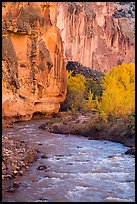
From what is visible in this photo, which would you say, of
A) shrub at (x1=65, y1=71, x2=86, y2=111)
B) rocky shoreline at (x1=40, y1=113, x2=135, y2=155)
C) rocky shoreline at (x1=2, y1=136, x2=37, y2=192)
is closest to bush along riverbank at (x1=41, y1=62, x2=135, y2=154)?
rocky shoreline at (x1=40, y1=113, x2=135, y2=155)

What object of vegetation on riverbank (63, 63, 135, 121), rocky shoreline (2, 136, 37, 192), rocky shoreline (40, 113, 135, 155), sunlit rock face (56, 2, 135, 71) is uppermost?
sunlit rock face (56, 2, 135, 71)

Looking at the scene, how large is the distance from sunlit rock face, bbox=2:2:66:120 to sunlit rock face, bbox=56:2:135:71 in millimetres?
20198

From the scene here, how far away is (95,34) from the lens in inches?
3049

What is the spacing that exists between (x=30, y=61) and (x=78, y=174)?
65.0 ft

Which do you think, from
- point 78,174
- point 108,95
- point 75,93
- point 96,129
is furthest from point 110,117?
point 78,174

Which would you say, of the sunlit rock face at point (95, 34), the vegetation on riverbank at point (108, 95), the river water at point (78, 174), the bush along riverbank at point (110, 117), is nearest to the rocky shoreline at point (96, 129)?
the bush along riverbank at point (110, 117)

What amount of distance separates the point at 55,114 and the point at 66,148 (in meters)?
16.3

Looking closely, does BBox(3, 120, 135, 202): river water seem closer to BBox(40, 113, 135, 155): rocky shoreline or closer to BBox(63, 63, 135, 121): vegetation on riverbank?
BBox(40, 113, 135, 155): rocky shoreline

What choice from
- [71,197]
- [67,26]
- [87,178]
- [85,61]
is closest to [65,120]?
[87,178]

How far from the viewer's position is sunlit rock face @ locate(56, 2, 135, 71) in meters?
65.8

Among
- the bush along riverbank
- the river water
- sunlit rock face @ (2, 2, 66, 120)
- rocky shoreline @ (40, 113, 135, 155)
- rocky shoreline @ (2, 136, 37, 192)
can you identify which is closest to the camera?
the river water

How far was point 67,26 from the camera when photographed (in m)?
65.3

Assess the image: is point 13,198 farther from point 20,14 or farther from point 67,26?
point 67,26

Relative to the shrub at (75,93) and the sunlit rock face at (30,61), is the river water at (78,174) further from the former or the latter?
the shrub at (75,93)
